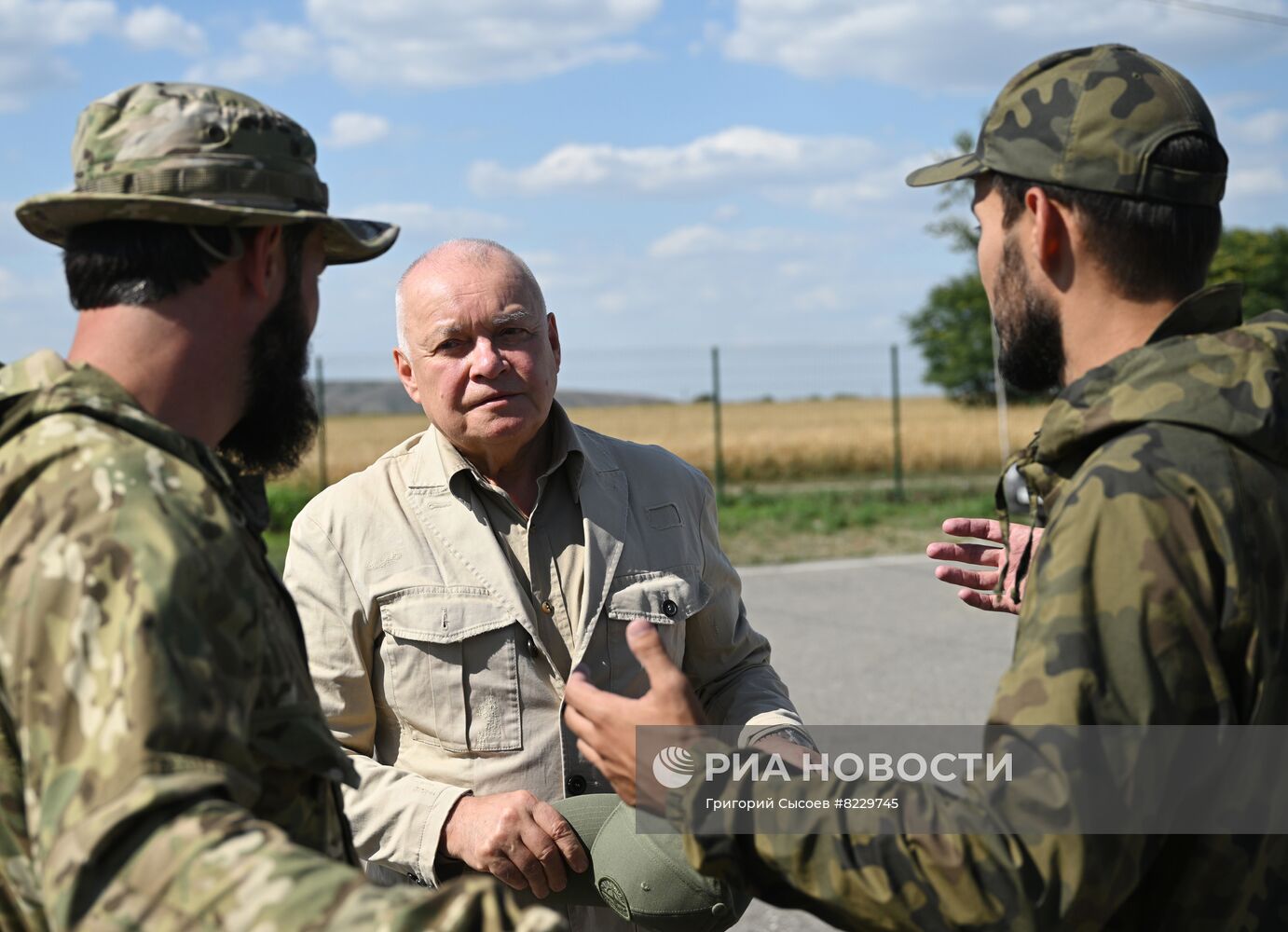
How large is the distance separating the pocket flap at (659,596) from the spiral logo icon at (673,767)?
1150mm

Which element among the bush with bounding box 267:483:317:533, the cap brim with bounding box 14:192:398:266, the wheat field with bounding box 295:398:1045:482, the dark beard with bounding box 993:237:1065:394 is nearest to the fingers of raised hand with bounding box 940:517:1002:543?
the dark beard with bounding box 993:237:1065:394

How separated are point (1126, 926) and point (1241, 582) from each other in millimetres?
532

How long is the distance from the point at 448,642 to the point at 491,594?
16 centimetres

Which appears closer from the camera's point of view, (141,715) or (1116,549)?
(141,715)

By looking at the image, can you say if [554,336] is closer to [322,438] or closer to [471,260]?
[471,260]

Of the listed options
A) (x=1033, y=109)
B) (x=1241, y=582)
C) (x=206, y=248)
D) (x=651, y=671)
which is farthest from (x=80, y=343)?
(x=1241, y=582)

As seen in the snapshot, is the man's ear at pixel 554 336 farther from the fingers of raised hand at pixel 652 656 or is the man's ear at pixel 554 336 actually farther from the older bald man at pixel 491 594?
the fingers of raised hand at pixel 652 656

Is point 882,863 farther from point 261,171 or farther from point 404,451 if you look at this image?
point 404,451

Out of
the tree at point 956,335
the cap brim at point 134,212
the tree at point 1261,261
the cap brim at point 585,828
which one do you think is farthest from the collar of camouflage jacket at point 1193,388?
the tree at point 1261,261

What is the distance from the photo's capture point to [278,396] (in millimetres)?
2068

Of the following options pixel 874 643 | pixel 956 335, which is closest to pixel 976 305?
pixel 956 335

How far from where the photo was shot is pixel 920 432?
2316cm

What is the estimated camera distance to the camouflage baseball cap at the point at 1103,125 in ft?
6.44

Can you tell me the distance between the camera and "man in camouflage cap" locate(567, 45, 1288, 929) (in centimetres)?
173
